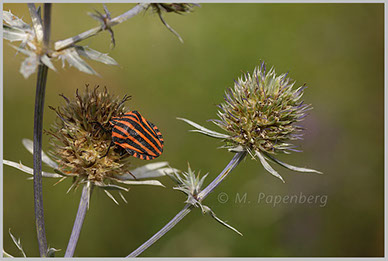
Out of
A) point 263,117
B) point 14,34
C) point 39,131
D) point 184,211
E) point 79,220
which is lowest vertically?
point 79,220

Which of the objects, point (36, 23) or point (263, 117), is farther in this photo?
point (263, 117)

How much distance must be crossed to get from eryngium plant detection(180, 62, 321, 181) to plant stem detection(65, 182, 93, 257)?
76cm

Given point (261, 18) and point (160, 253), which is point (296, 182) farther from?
point (261, 18)

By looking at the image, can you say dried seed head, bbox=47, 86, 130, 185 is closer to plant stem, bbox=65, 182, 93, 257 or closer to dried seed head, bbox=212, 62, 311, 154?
plant stem, bbox=65, 182, 93, 257

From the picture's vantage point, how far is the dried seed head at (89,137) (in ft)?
7.73

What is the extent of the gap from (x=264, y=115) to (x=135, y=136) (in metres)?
0.79

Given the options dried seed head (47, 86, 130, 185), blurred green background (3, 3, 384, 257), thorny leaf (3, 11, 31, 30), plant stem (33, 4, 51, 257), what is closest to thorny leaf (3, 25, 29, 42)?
thorny leaf (3, 11, 31, 30)

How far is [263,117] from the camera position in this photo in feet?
8.20

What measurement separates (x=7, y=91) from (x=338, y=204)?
4.03 metres

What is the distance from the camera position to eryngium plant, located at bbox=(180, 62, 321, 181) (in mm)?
2457

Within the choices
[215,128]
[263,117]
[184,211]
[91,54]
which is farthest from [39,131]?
[215,128]

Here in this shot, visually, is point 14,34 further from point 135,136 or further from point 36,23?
point 135,136

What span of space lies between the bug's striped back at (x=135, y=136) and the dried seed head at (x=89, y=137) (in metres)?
0.11

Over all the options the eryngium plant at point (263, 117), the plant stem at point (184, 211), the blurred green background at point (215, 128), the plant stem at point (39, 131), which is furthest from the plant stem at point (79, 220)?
the blurred green background at point (215, 128)
